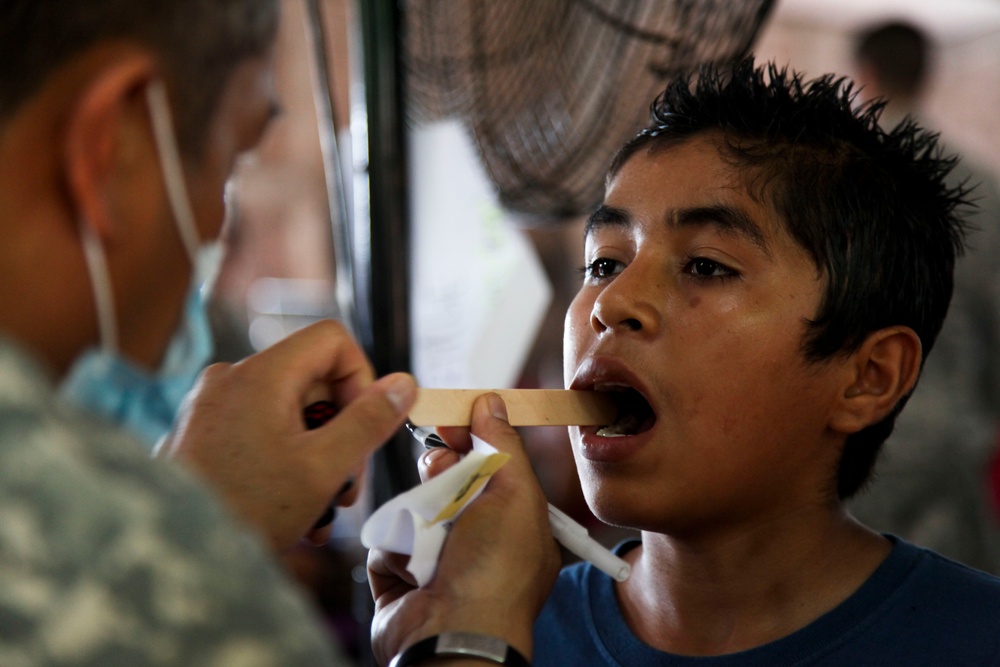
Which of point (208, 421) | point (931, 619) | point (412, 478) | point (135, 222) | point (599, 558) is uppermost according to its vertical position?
point (135, 222)

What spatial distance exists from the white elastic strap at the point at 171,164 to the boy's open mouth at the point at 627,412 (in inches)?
19.0

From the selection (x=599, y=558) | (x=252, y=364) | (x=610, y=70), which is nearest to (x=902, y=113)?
(x=610, y=70)

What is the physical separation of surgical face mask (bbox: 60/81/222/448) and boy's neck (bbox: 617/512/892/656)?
0.56m

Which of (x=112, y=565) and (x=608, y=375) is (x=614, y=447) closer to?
(x=608, y=375)

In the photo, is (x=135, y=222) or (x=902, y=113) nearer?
(x=135, y=222)

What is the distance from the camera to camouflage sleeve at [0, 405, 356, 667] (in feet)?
1.33

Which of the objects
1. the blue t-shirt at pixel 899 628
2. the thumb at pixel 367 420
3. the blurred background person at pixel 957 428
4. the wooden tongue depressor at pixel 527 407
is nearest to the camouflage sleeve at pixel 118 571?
the thumb at pixel 367 420

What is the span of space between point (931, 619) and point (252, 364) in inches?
27.7

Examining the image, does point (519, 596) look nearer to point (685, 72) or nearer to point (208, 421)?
point (208, 421)

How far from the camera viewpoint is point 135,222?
0.65 metres

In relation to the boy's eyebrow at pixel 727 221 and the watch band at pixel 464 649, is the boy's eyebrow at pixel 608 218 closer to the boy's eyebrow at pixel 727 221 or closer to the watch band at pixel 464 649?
the boy's eyebrow at pixel 727 221

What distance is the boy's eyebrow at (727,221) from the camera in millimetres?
1041

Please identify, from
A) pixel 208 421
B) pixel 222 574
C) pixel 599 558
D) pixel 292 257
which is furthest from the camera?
pixel 292 257

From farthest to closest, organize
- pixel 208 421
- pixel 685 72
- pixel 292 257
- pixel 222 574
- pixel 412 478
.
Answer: pixel 292 257
pixel 412 478
pixel 685 72
pixel 208 421
pixel 222 574
